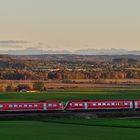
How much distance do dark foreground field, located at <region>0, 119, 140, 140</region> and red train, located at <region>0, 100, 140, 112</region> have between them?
38.3 feet

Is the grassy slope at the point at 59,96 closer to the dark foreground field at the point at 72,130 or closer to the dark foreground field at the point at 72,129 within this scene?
the dark foreground field at the point at 72,129

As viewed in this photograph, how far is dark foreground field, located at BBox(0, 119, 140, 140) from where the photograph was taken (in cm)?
6331

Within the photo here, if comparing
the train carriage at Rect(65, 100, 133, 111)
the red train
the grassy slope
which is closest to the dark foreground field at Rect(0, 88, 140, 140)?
the red train

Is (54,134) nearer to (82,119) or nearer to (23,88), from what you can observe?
(82,119)

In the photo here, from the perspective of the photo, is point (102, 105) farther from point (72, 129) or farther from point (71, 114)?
point (72, 129)

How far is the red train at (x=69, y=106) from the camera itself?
9525 centimetres

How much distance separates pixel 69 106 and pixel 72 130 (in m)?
26.2

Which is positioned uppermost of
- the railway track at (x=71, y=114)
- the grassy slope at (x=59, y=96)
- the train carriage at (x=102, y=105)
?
the train carriage at (x=102, y=105)

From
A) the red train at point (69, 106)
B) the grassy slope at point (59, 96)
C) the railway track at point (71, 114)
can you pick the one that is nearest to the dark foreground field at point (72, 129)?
the railway track at point (71, 114)

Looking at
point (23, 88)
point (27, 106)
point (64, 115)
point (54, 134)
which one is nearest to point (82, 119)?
point (64, 115)

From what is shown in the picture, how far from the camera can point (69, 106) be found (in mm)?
96250

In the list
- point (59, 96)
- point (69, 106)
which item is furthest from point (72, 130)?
point (59, 96)

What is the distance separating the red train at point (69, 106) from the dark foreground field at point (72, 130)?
11664 millimetres

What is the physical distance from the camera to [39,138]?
2461 inches
